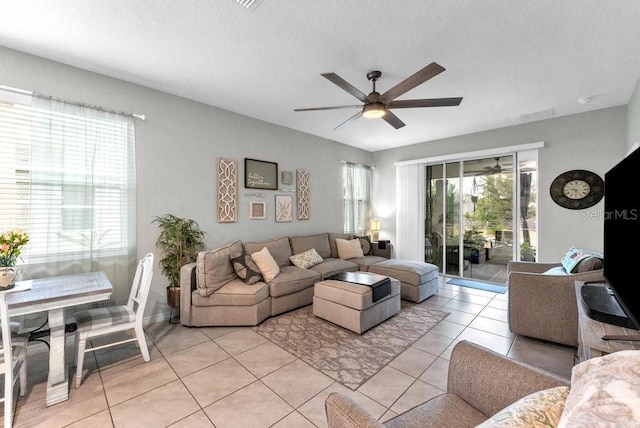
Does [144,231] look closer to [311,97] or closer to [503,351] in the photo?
[311,97]

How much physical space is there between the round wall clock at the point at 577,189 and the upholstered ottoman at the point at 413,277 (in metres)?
2.17

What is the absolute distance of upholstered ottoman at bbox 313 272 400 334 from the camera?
2840 mm

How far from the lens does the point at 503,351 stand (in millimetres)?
2504

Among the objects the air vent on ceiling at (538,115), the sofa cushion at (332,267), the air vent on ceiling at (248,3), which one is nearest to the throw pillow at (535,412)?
the air vent on ceiling at (248,3)

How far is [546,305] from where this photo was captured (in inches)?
102

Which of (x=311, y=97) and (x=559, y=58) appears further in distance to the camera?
(x=311, y=97)

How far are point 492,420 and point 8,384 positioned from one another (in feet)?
8.41

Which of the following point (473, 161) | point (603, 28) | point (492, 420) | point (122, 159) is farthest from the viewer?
point (473, 161)

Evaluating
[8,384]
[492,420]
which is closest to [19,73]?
[8,384]

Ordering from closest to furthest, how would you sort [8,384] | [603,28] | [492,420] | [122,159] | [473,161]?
1. [492,420]
2. [8,384]
3. [603,28]
4. [122,159]
5. [473,161]

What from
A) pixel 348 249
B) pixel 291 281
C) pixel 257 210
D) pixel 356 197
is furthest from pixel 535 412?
pixel 356 197

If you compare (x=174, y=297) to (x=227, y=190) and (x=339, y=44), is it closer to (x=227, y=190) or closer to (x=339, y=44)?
(x=227, y=190)

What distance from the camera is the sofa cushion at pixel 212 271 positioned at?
118 inches

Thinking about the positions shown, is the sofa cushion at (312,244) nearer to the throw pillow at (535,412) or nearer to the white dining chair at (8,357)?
the white dining chair at (8,357)
